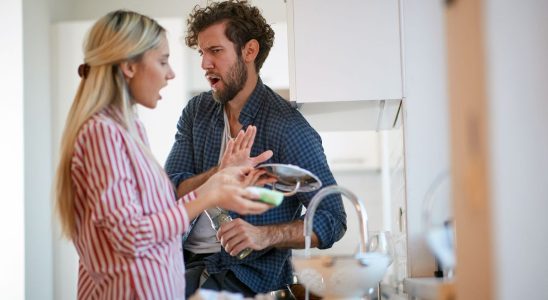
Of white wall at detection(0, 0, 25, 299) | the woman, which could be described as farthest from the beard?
white wall at detection(0, 0, 25, 299)

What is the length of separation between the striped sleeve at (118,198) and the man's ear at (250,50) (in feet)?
4.12

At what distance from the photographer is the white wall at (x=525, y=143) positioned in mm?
1636

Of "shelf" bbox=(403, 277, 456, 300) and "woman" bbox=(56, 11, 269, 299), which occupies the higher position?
"woman" bbox=(56, 11, 269, 299)

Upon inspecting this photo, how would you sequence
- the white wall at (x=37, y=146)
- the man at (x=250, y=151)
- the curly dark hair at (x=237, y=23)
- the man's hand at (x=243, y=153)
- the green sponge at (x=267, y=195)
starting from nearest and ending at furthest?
the green sponge at (x=267, y=195), the man's hand at (x=243, y=153), the man at (x=250, y=151), the curly dark hair at (x=237, y=23), the white wall at (x=37, y=146)

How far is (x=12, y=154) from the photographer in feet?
14.2

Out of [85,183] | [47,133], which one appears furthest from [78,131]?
[47,133]

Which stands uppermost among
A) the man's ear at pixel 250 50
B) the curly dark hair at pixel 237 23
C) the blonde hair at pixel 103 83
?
the curly dark hair at pixel 237 23

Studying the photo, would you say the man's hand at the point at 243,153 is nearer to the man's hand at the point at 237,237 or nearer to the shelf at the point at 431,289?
the man's hand at the point at 237,237

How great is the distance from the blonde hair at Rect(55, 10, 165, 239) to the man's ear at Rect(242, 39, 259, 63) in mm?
1036

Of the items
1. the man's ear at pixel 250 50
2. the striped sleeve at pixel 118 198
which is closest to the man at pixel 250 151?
the man's ear at pixel 250 50

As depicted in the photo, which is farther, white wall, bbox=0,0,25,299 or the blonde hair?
white wall, bbox=0,0,25,299

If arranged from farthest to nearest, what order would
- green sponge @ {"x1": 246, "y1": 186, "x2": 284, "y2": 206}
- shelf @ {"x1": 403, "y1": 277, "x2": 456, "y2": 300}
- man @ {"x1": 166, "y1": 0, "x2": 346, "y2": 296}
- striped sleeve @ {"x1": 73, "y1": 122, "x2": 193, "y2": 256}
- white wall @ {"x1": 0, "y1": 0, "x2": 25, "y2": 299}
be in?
1. white wall @ {"x1": 0, "y1": 0, "x2": 25, "y2": 299}
2. man @ {"x1": 166, "y1": 0, "x2": 346, "y2": 296}
3. green sponge @ {"x1": 246, "y1": 186, "x2": 284, "y2": 206}
4. striped sleeve @ {"x1": 73, "y1": 122, "x2": 193, "y2": 256}
5. shelf @ {"x1": 403, "y1": 277, "x2": 456, "y2": 300}

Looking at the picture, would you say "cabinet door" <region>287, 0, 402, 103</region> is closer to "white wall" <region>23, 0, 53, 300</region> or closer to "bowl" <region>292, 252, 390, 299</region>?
"bowl" <region>292, 252, 390, 299</region>

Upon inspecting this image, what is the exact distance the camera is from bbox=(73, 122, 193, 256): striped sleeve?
70.2 inches
